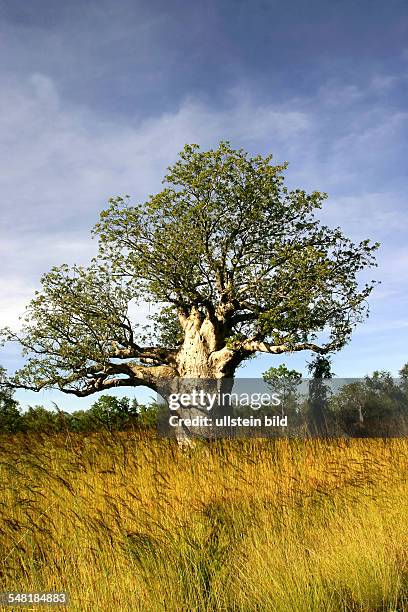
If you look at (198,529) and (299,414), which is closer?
(198,529)

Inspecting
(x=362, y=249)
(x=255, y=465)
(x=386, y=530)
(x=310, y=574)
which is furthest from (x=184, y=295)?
(x=310, y=574)

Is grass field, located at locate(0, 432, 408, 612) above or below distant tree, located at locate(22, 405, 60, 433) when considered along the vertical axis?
below

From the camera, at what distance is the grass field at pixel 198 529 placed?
511 centimetres

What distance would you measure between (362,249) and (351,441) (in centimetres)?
687

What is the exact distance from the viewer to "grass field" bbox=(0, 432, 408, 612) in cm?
511

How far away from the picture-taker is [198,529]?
6418 mm

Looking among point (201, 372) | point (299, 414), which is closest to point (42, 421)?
point (201, 372)

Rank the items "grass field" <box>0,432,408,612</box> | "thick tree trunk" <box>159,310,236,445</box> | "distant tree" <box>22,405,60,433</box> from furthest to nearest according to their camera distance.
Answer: "thick tree trunk" <box>159,310,236,445</box> → "distant tree" <box>22,405,60,433</box> → "grass field" <box>0,432,408,612</box>

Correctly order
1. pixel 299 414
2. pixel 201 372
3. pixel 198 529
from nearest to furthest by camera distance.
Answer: pixel 198 529, pixel 201 372, pixel 299 414

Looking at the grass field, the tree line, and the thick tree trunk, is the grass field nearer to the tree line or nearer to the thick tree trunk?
the tree line

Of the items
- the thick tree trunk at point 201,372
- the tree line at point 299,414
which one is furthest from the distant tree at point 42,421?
the thick tree trunk at point 201,372

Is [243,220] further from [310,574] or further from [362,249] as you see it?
[310,574]

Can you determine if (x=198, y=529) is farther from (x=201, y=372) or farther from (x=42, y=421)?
(x=201, y=372)

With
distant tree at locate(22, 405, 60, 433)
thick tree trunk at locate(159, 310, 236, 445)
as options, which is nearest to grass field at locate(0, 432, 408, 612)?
distant tree at locate(22, 405, 60, 433)
